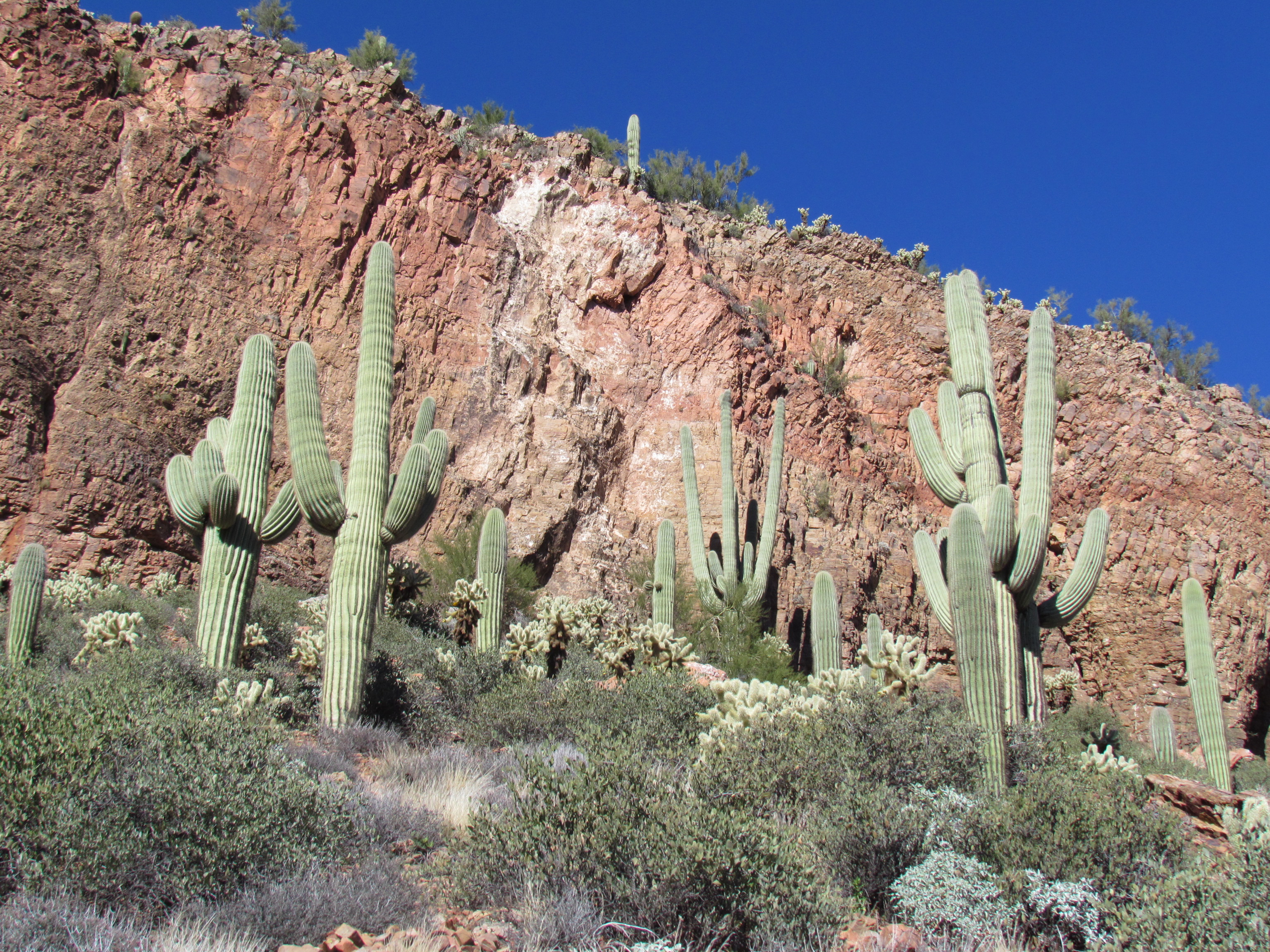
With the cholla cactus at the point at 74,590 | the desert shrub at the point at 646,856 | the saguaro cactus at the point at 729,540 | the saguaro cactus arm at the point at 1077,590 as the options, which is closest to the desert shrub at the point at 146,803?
the desert shrub at the point at 646,856

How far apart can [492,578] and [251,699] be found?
4245mm

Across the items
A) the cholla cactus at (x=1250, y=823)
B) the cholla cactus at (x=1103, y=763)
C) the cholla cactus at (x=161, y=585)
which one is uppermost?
the cholla cactus at (x=161, y=585)

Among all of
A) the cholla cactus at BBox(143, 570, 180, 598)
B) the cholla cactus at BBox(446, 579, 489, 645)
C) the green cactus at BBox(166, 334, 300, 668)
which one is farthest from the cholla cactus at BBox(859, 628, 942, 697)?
the cholla cactus at BBox(143, 570, 180, 598)

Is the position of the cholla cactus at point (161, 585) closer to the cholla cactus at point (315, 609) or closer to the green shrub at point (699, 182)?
the cholla cactus at point (315, 609)

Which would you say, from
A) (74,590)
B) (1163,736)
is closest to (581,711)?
(74,590)

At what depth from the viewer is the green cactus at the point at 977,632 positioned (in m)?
6.82

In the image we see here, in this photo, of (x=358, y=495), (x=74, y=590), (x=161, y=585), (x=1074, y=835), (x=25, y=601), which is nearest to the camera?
(x=1074, y=835)

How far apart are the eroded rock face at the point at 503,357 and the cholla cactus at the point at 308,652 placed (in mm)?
4595

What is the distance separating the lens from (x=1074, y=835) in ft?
16.3

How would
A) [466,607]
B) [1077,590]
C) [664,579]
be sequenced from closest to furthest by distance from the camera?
[1077,590]
[466,607]
[664,579]

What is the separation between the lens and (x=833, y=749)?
6.10 metres

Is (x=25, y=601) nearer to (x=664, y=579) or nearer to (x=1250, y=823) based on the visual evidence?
(x=664, y=579)

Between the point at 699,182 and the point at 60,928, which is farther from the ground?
the point at 699,182

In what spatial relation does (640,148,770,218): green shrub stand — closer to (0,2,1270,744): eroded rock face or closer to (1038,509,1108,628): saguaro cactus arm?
(0,2,1270,744): eroded rock face
